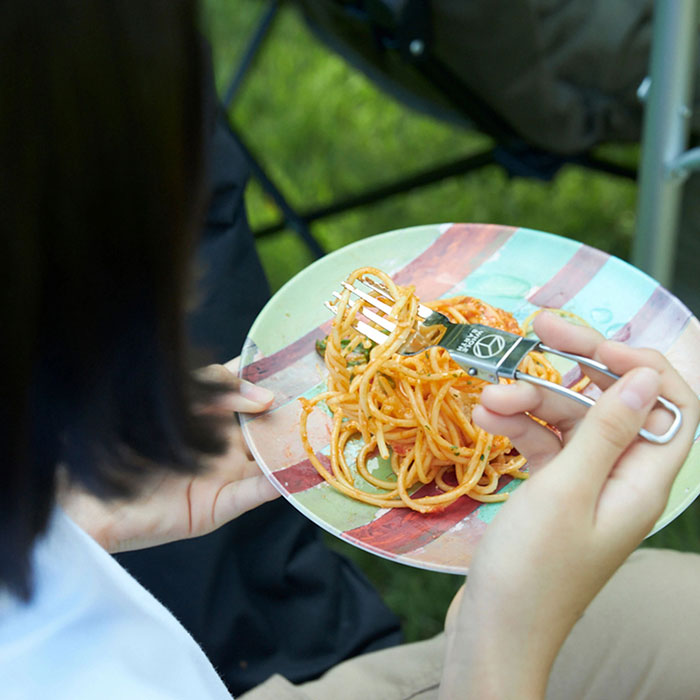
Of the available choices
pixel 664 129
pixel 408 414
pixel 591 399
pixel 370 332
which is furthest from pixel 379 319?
pixel 664 129

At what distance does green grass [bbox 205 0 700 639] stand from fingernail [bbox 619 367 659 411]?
6.78 feet

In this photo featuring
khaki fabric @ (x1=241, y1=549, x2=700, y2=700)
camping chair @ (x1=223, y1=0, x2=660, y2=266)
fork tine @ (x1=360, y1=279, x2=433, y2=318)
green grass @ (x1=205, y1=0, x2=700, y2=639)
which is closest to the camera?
khaki fabric @ (x1=241, y1=549, x2=700, y2=700)

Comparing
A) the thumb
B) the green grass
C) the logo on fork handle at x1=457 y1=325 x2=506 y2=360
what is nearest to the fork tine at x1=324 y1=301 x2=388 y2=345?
the logo on fork handle at x1=457 y1=325 x2=506 y2=360

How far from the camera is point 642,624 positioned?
1182mm

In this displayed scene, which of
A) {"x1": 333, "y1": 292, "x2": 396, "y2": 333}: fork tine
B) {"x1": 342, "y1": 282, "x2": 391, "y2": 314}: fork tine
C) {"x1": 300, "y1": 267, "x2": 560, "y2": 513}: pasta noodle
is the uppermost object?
{"x1": 342, "y1": 282, "x2": 391, "y2": 314}: fork tine

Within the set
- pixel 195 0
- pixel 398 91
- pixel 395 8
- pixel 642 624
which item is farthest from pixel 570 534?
pixel 398 91

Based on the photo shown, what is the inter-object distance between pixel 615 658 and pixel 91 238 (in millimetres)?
955

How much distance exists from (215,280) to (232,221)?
138mm

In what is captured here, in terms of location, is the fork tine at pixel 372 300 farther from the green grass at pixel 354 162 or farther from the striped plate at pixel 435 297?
the green grass at pixel 354 162

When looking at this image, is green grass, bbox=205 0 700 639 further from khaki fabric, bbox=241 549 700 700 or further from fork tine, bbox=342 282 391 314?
khaki fabric, bbox=241 549 700 700

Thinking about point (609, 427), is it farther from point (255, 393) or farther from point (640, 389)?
point (255, 393)

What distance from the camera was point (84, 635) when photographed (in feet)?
2.67

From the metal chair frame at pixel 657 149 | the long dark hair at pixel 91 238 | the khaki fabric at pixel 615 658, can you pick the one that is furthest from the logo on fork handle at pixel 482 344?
the metal chair frame at pixel 657 149

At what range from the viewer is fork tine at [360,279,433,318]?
1.25m
